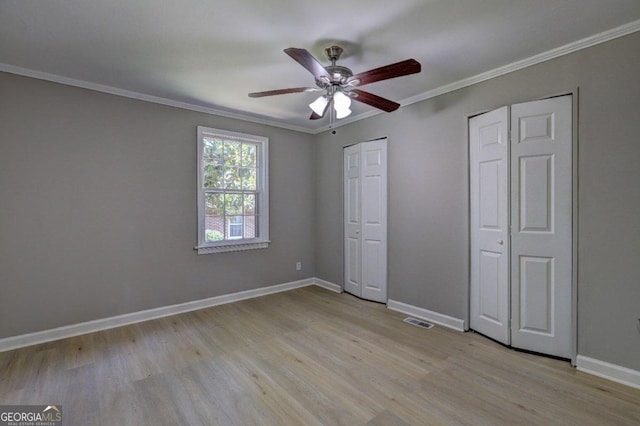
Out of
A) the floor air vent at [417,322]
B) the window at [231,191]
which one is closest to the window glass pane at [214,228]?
the window at [231,191]

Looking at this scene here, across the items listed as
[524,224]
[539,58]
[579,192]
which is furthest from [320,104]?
[579,192]

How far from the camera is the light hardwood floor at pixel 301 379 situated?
184 cm

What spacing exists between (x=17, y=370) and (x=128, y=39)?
2.76 metres

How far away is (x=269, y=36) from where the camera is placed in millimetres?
2205

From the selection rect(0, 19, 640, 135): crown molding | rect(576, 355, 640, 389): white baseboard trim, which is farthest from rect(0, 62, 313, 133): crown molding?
rect(576, 355, 640, 389): white baseboard trim

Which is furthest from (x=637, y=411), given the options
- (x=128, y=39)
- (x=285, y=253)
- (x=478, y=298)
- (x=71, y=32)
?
(x=71, y=32)

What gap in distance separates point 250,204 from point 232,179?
0.45 metres

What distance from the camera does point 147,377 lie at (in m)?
2.25

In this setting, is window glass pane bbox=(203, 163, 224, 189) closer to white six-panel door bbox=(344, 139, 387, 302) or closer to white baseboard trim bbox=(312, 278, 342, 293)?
white six-panel door bbox=(344, 139, 387, 302)

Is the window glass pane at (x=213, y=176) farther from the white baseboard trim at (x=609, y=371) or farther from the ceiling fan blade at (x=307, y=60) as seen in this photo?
the white baseboard trim at (x=609, y=371)

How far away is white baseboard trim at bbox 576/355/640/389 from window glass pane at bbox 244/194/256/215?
383 cm

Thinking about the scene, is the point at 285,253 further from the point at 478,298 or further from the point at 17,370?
the point at 17,370

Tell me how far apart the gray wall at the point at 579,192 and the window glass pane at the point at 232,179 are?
1.69 meters

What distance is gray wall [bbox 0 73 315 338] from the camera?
271 centimetres
